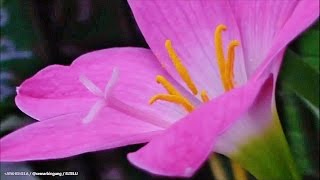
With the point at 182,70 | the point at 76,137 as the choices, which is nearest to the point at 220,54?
the point at 182,70

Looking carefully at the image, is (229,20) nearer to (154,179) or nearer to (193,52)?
(193,52)

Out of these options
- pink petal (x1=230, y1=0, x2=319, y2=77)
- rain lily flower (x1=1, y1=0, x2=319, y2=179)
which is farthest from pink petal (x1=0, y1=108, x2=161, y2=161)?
pink petal (x1=230, y1=0, x2=319, y2=77)

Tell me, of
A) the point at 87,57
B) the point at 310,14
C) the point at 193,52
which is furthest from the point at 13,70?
the point at 310,14

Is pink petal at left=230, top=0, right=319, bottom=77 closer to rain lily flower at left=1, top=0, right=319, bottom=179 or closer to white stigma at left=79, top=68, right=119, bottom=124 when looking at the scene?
rain lily flower at left=1, top=0, right=319, bottom=179

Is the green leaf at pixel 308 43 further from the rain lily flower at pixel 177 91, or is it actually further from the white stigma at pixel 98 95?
the white stigma at pixel 98 95

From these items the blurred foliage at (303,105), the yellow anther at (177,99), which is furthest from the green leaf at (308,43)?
the yellow anther at (177,99)

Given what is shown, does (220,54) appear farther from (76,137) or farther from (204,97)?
(76,137)
